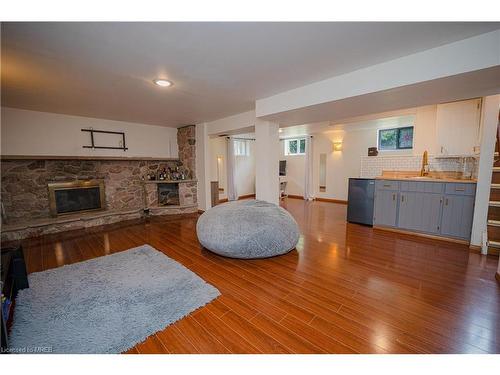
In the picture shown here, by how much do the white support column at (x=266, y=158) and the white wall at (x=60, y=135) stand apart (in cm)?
330

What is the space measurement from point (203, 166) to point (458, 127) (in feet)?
17.4

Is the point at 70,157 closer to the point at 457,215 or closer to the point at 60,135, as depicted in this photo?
the point at 60,135

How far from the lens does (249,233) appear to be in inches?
100

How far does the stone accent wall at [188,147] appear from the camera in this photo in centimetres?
550

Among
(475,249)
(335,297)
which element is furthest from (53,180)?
(475,249)

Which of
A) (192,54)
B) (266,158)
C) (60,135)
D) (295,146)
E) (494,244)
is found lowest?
(494,244)

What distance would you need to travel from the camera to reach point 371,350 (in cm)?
133

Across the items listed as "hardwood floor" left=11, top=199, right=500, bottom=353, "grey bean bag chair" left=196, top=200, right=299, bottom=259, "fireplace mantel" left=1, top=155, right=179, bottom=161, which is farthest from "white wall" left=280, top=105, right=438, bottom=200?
"fireplace mantel" left=1, top=155, right=179, bottom=161

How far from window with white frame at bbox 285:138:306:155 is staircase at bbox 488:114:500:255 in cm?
524

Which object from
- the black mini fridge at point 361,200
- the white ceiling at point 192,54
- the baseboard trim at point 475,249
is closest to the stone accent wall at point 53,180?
the white ceiling at point 192,54

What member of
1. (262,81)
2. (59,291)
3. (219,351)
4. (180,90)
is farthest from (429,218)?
(59,291)

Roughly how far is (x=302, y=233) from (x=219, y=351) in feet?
8.79

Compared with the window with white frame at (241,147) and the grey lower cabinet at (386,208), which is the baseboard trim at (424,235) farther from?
the window with white frame at (241,147)
